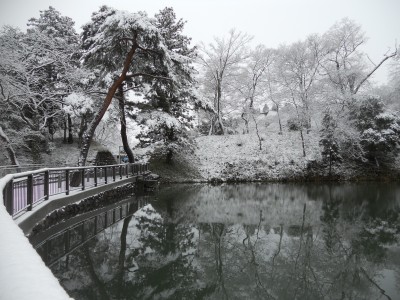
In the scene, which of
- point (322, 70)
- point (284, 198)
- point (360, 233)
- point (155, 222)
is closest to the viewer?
point (360, 233)

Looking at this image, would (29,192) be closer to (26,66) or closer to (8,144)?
(8,144)

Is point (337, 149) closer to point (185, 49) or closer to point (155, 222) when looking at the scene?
point (185, 49)

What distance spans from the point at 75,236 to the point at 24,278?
7012mm

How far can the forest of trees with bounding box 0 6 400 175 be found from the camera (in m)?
15.1

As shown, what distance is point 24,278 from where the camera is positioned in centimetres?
135

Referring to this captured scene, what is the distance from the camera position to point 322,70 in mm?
30453

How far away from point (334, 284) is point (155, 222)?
619 centimetres

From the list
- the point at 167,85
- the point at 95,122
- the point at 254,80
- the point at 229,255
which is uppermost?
the point at 254,80

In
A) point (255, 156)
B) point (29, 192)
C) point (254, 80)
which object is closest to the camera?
point (29, 192)

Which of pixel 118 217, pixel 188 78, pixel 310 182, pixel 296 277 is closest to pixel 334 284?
pixel 296 277

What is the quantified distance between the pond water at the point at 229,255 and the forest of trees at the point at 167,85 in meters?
7.63

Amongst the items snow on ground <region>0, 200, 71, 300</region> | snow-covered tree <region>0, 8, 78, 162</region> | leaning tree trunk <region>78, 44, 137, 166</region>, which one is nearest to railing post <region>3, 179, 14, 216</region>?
snow on ground <region>0, 200, 71, 300</region>

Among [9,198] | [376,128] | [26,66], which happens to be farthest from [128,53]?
[376,128]

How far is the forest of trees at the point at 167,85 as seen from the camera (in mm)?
15070
